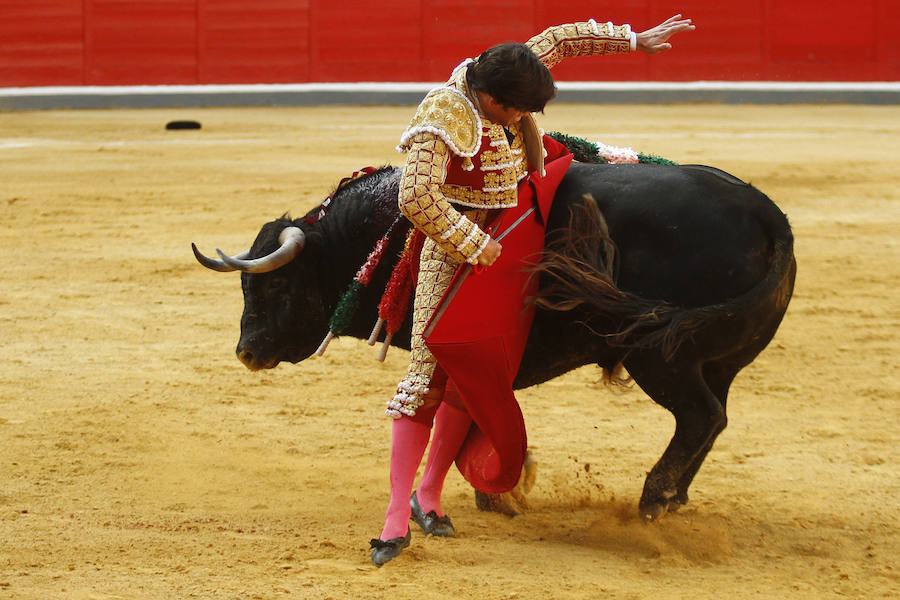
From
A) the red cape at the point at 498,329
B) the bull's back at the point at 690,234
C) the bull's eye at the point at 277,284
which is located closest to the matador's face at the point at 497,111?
the red cape at the point at 498,329

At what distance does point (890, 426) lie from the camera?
4.03 m

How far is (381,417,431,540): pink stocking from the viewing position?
112 inches

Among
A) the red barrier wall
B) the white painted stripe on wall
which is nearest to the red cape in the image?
the white painted stripe on wall

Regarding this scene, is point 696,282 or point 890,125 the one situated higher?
point 696,282

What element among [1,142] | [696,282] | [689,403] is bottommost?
[1,142]

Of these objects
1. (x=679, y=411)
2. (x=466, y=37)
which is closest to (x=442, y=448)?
(x=679, y=411)

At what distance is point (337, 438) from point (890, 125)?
8.28 meters

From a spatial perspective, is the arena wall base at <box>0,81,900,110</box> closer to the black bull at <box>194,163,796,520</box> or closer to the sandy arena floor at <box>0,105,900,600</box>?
the sandy arena floor at <box>0,105,900,600</box>

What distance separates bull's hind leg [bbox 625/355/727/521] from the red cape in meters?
0.29

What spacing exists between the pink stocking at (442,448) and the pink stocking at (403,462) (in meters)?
0.17

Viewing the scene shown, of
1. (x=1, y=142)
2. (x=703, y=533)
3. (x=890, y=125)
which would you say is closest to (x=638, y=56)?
(x=890, y=125)

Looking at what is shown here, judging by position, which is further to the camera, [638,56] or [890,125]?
[638,56]

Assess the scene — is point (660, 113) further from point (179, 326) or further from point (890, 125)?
point (179, 326)

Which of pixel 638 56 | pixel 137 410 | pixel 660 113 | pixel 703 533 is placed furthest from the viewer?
pixel 638 56
